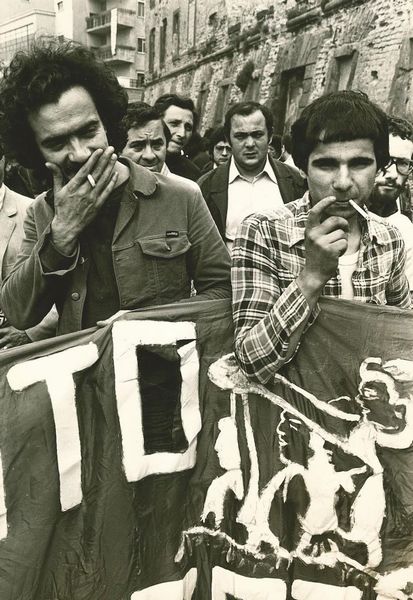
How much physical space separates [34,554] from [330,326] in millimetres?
1195

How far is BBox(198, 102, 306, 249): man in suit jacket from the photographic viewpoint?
5715 millimetres

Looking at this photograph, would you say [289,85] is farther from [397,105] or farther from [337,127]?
[337,127]

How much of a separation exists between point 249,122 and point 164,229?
3667 mm

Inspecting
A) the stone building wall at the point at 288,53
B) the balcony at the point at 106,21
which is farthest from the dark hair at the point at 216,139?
the balcony at the point at 106,21

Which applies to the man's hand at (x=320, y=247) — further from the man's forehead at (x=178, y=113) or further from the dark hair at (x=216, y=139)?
the dark hair at (x=216, y=139)

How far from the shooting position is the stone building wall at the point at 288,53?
1596 centimetres

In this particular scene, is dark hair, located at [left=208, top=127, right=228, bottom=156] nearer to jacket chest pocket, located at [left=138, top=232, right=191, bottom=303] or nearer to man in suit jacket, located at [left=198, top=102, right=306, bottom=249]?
man in suit jacket, located at [left=198, top=102, right=306, bottom=249]

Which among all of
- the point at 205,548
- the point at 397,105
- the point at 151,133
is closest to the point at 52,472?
the point at 205,548

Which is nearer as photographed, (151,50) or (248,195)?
(248,195)

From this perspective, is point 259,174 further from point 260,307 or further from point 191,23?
point 191,23

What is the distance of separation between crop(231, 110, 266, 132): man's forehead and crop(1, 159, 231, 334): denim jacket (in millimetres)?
3448

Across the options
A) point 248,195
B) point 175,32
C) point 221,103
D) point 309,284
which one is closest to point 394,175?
point 248,195

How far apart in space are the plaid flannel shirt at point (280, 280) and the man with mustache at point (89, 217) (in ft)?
0.94

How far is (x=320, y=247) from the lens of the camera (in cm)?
234
